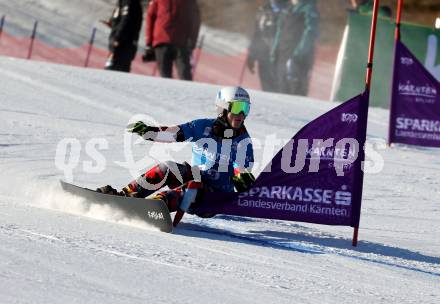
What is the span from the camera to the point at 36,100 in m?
14.2

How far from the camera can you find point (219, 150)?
841 cm

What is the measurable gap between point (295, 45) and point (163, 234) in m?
11.8

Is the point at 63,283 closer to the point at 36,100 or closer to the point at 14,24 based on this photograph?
the point at 36,100

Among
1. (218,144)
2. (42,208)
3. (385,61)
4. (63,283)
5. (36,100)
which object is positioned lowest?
(63,283)

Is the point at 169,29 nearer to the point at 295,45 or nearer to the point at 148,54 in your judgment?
the point at 148,54

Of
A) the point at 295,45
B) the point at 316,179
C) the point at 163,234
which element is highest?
the point at 295,45

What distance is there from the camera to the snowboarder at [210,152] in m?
8.28

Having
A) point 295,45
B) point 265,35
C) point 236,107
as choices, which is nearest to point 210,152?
point 236,107

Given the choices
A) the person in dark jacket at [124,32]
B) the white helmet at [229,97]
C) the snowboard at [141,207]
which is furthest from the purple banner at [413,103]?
the snowboard at [141,207]

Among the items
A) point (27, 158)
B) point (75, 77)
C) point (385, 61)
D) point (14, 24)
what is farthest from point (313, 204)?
point (14, 24)

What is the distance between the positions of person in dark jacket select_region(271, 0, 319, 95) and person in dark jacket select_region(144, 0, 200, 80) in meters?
1.95

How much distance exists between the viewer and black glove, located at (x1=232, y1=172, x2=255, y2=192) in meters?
8.07

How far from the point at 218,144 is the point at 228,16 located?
26.0 metres

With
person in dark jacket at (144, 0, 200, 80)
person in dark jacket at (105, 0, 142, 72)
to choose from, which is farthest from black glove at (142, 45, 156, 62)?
person in dark jacket at (105, 0, 142, 72)
